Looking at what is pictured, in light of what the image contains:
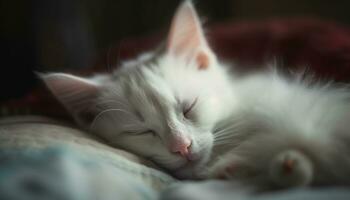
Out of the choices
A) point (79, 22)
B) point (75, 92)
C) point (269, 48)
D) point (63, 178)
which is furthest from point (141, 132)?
point (79, 22)

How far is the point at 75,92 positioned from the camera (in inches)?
47.7

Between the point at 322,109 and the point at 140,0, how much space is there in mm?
1649

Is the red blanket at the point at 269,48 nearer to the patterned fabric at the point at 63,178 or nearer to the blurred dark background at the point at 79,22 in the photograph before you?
the blurred dark background at the point at 79,22

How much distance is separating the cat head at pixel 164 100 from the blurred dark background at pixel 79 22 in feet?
2.82

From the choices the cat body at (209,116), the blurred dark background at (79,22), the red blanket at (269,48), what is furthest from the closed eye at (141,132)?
the blurred dark background at (79,22)

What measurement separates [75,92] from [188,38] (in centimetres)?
35

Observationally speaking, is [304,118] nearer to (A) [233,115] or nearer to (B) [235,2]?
(A) [233,115]

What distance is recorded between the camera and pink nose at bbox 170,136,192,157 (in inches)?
39.2

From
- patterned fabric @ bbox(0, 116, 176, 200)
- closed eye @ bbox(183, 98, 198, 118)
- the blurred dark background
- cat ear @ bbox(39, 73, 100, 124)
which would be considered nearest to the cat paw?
patterned fabric @ bbox(0, 116, 176, 200)

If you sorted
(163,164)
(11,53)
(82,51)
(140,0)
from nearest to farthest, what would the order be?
(163,164), (11,53), (82,51), (140,0)

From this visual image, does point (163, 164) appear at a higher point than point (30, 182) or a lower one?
higher

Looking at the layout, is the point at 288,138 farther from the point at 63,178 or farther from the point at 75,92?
the point at 75,92

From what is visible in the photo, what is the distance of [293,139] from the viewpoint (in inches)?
35.1

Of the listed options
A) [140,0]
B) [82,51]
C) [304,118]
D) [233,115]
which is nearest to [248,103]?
[233,115]
